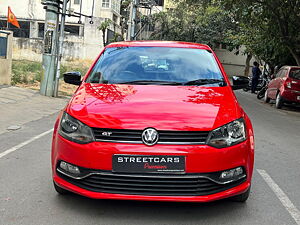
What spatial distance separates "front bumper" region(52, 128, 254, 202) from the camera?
358 cm

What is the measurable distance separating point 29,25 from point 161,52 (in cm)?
3696

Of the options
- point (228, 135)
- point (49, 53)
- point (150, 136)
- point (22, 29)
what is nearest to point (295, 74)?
point (49, 53)

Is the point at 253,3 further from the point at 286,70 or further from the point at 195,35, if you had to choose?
the point at 195,35

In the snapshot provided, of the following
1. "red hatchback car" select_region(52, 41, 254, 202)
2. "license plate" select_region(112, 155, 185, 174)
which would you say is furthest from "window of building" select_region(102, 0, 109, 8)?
"license plate" select_region(112, 155, 185, 174)

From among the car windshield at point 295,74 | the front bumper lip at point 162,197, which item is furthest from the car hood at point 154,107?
the car windshield at point 295,74

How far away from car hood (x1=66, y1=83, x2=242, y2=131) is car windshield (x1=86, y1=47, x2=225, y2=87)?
0.31 m

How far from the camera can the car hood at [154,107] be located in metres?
3.70

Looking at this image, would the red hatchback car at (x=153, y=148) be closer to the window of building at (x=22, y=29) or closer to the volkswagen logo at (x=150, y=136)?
the volkswagen logo at (x=150, y=136)

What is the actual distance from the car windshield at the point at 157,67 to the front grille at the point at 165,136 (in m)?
1.23

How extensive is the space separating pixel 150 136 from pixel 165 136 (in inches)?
5.0

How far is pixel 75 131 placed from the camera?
381 centimetres

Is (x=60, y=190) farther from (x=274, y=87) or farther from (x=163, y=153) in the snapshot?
(x=274, y=87)

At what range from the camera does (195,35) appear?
4394 cm

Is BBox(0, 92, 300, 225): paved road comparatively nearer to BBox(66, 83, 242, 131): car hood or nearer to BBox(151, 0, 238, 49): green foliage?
BBox(66, 83, 242, 131): car hood
